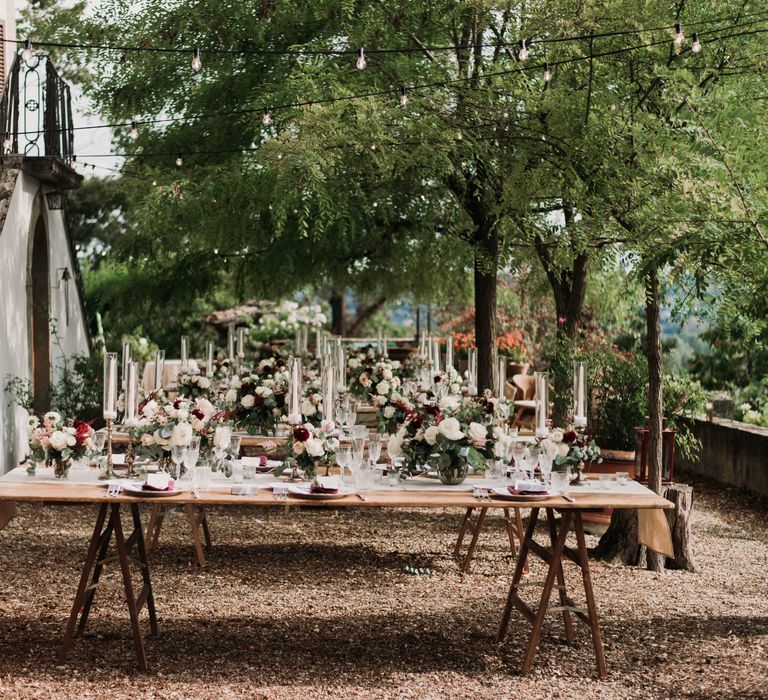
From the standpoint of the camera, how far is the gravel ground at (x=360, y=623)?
5145mm

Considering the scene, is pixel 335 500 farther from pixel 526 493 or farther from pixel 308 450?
pixel 526 493

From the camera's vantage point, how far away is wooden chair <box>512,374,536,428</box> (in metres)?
13.9

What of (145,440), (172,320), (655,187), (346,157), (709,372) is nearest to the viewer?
(145,440)

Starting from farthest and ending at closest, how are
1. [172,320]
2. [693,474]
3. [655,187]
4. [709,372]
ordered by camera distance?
[172,320], [709,372], [693,474], [655,187]

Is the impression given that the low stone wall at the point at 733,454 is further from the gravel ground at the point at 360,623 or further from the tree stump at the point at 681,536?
the tree stump at the point at 681,536

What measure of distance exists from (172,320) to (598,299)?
8.61 m

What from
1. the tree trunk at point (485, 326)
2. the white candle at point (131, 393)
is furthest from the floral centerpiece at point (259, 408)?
the tree trunk at point (485, 326)

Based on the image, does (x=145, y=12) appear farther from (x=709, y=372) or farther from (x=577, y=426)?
(x=709, y=372)

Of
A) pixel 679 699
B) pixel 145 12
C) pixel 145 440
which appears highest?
pixel 145 12

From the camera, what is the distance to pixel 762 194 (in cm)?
589

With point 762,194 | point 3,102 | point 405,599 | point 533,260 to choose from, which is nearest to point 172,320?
point 3,102

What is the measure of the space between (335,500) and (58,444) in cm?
142

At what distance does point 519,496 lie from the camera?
207 inches

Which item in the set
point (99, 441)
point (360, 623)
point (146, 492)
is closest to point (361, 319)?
point (360, 623)
